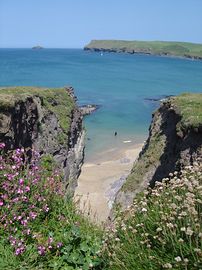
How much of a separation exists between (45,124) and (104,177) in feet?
42.2

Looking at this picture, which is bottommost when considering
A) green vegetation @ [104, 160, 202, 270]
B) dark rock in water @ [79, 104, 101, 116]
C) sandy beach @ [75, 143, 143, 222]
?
sandy beach @ [75, 143, 143, 222]

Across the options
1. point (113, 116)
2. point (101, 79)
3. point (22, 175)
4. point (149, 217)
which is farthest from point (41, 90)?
point (101, 79)

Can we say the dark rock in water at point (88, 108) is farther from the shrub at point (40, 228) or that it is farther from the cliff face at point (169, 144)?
the shrub at point (40, 228)

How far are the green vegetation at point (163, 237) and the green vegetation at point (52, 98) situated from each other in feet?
54.9

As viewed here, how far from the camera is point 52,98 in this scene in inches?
1270

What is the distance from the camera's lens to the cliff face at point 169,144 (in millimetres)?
21359

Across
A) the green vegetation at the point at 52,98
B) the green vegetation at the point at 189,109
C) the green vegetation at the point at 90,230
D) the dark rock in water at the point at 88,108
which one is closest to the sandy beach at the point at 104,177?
the green vegetation at the point at 52,98

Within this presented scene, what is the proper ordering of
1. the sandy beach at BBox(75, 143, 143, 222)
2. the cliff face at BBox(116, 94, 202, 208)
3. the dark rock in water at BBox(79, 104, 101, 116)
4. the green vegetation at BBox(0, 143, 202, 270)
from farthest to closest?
the dark rock in water at BBox(79, 104, 101, 116) < the sandy beach at BBox(75, 143, 143, 222) < the cliff face at BBox(116, 94, 202, 208) < the green vegetation at BBox(0, 143, 202, 270)

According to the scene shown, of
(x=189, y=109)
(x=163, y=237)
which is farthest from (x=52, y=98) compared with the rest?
(x=163, y=237)

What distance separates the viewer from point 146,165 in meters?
26.0

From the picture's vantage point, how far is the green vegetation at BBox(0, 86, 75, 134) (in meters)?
24.6

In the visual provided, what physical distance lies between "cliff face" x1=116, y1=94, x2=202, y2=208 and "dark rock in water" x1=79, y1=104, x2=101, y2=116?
42740 mm

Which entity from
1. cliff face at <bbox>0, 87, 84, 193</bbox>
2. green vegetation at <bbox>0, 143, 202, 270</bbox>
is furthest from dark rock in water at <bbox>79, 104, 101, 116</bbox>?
green vegetation at <bbox>0, 143, 202, 270</bbox>

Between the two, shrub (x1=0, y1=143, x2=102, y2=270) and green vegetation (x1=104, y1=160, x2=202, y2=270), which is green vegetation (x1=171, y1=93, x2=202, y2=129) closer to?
shrub (x1=0, y1=143, x2=102, y2=270)
